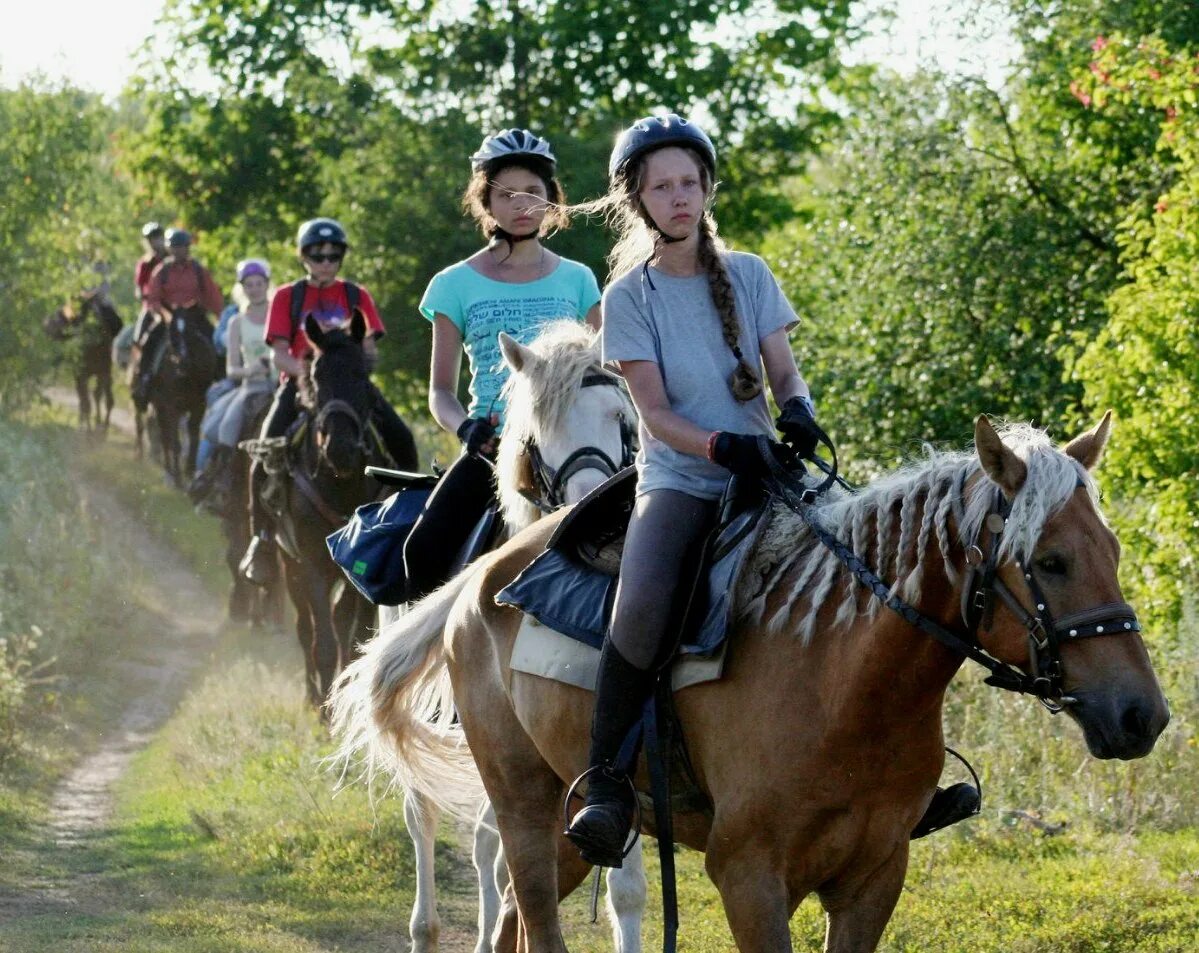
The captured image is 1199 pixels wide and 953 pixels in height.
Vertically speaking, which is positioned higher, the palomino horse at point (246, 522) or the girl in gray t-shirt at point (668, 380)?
the girl in gray t-shirt at point (668, 380)

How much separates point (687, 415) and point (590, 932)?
3.54 meters

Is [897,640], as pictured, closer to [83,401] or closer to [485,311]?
[485,311]

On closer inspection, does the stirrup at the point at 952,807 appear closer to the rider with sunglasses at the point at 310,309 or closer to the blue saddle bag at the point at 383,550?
the blue saddle bag at the point at 383,550

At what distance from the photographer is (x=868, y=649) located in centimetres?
428

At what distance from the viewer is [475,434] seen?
6656 millimetres

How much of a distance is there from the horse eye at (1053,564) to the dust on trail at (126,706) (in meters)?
5.32

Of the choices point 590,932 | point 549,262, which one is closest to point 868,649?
point 549,262

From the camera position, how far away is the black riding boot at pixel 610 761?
4.64 m

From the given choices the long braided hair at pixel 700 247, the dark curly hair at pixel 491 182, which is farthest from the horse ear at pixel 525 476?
the long braided hair at pixel 700 247

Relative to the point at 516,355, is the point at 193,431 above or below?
below

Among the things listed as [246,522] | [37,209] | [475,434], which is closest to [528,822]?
[475,434]

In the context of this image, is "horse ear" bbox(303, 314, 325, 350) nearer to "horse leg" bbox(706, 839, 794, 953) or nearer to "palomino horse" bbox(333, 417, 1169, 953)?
"palomino horse" bbox(333, 417, 1169, 953)

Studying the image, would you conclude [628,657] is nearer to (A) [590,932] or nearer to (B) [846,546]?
(B) [846,546]

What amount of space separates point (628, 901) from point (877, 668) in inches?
85.3
